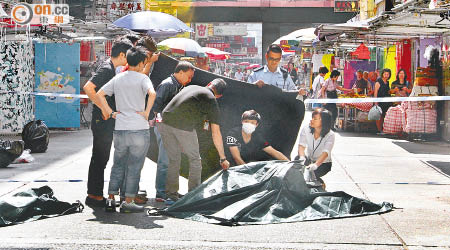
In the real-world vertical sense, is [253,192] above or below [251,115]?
below

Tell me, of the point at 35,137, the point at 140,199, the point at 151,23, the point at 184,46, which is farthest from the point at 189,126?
the point at 184,46

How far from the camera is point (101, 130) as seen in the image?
8.16 m

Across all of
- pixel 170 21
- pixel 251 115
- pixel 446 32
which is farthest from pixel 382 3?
pixel 251 115

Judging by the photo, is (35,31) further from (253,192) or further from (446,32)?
(253,192)

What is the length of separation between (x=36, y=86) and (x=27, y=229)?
1258 cm

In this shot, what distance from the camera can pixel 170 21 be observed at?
629 inches

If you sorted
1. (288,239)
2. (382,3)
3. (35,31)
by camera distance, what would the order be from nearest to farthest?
1. (288,239)
2. (35,31)
3. (382,3)

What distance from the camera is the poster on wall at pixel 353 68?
24.9 metres

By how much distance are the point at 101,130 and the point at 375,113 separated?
11587mm

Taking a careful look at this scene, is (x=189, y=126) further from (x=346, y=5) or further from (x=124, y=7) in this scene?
(x=346, y=5)

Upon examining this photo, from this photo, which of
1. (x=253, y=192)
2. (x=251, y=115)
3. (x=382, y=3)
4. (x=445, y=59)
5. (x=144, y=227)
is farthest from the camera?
(x=382, y=3)

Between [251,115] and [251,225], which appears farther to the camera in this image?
[251,115]

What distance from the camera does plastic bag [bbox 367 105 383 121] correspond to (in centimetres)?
1838

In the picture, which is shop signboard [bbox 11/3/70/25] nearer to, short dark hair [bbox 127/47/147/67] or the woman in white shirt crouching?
short dark hair [bbox 127/47/147/67]
